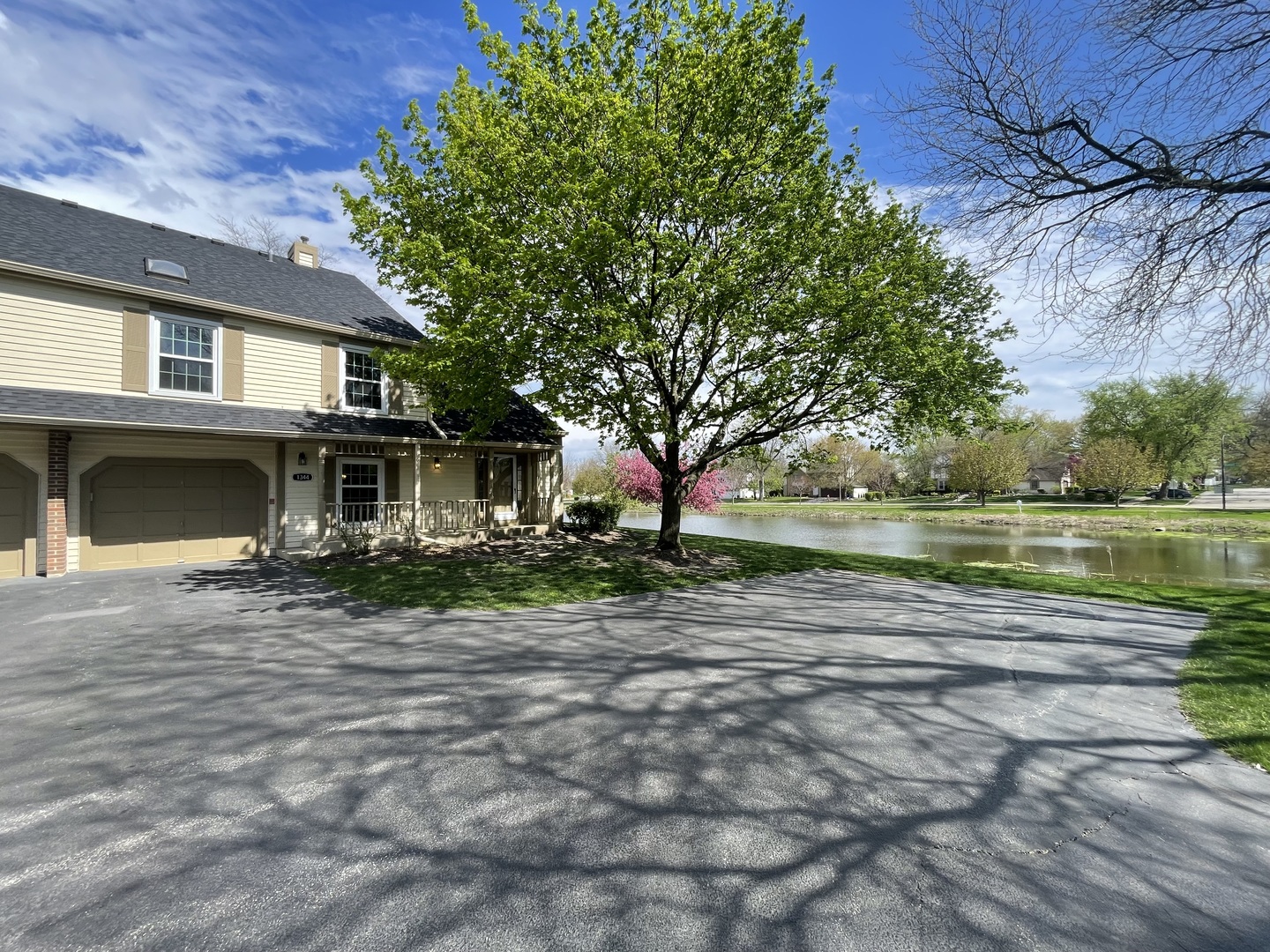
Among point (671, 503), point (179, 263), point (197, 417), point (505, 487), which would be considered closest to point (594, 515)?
point (505, 487)

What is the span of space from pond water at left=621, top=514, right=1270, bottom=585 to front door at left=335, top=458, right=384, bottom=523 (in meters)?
13.2

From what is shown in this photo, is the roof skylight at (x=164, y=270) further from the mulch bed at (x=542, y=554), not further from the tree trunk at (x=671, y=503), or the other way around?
the tree trunk at (x=671, y=503)

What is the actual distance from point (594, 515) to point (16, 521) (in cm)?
1301

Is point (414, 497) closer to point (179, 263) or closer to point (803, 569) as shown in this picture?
point (179, 263)

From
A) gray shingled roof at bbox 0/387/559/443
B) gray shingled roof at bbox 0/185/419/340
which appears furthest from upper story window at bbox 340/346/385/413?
gray shingled roof at bbox 0/185/419/340

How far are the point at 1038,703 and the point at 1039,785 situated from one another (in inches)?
62.9

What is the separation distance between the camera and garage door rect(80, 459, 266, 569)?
1059cm

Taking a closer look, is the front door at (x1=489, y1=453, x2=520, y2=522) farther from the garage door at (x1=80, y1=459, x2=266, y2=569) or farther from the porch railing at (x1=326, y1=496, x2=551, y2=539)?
the garage door at (x1=80, y1=459, x2=266, y2=569)

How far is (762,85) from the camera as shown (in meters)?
9.09

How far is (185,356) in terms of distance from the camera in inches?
447

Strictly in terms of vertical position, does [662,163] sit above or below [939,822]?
above

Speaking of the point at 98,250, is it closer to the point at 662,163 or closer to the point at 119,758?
the point at 662,163

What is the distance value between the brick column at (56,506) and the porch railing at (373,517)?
175 inches

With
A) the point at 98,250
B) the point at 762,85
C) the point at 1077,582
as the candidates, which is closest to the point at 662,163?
the point at 762,85
